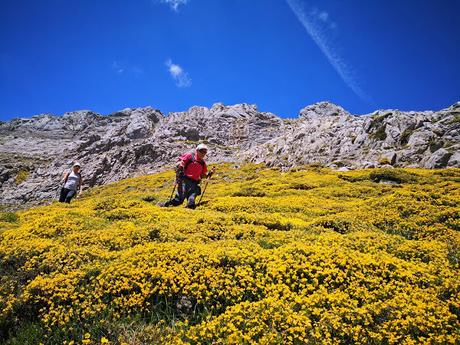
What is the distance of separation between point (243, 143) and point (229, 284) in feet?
341

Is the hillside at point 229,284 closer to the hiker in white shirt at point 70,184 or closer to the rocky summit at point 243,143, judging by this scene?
the hiker in white shirt at point 70,184

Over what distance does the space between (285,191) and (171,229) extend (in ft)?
45.3

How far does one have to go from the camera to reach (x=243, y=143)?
112 meters

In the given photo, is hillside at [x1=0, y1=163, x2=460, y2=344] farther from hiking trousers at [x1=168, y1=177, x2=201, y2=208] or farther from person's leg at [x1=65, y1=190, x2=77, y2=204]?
person's leg at [x1=65, y1=190, x2=77, y2=204]

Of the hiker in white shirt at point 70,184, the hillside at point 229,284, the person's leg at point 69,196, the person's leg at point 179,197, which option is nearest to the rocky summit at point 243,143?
the person's leg at point 179,197

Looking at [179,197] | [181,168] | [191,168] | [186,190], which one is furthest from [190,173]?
[179,197]

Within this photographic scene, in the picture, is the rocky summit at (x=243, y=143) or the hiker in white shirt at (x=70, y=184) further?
the rocky summit at (x=243, y=143)

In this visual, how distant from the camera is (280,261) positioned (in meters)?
9.36

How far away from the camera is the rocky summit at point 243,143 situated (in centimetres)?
4403

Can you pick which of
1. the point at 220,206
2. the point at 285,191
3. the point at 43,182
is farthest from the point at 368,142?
the point at 43,182

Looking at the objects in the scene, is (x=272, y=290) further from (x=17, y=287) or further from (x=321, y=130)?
(x=321, y=130)

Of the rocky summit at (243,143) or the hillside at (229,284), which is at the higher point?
the rocky summit at (243,143)

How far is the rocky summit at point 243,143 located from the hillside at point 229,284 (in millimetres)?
30066

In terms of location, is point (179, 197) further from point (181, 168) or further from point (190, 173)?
point (181, 168)
